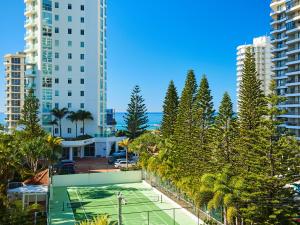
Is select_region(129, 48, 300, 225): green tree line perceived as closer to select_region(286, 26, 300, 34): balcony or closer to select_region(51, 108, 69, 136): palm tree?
select_region(51, 108, 69, 136): palm tree

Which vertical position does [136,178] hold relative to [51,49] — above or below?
below

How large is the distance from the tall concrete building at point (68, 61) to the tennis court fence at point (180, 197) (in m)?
18.2

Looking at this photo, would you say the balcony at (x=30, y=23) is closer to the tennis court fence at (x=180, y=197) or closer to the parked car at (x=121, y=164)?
the parked car at (x=121, y=164)

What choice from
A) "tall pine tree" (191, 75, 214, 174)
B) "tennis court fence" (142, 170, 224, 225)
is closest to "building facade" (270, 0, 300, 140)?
"tall pine tree" (191, 75, 214, 174)

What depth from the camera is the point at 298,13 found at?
1834 inches

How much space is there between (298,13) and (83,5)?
27521 mm

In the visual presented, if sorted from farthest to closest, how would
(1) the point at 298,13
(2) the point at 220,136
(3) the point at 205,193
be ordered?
(1) the point at 298,13
(2) the point at 220,136
(3) the point at 205,193

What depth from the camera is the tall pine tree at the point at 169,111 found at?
38531 mm

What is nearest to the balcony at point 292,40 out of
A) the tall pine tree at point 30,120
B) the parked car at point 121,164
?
the parked car at point 121,164

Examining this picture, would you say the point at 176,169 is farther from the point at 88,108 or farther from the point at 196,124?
the point at 88,108

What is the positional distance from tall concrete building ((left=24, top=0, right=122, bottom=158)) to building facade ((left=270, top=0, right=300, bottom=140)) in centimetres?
2362

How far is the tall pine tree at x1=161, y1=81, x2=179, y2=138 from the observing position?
38.5 meters

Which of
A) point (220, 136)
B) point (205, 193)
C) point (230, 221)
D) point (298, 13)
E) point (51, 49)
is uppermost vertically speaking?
point (298, 13)

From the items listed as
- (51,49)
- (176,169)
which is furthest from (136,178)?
(51,49)
